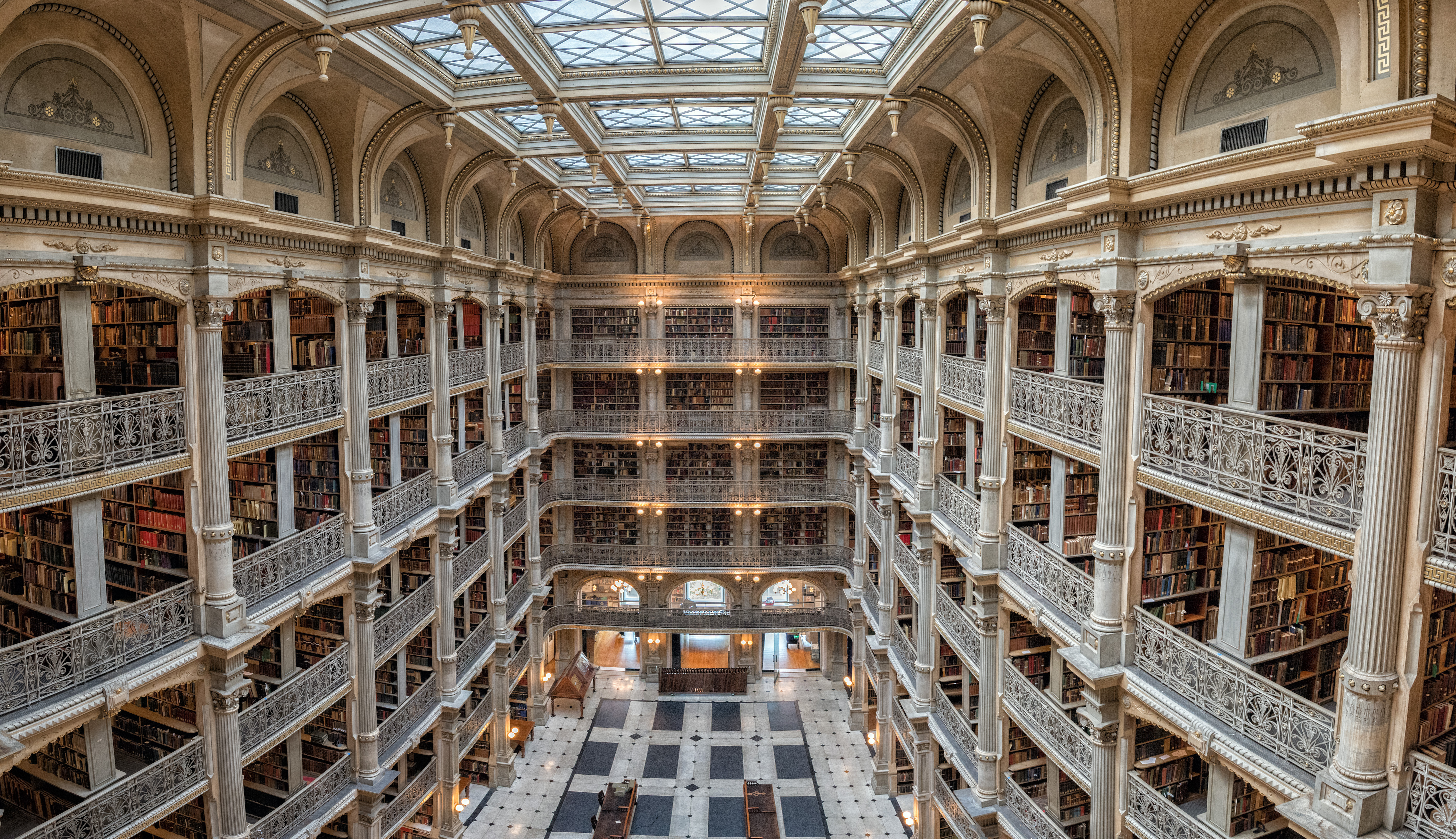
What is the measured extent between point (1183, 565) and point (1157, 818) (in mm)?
2116

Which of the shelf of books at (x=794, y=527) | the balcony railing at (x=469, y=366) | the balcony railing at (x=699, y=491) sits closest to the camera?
the balcony railing at (x=469, y=366)

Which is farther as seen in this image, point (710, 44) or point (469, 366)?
point (469, 366)

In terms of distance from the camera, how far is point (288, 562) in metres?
8.20

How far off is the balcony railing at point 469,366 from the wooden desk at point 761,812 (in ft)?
26.5

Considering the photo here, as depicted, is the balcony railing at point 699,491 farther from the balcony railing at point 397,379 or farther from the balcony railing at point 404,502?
the balcony railing at point 397,379

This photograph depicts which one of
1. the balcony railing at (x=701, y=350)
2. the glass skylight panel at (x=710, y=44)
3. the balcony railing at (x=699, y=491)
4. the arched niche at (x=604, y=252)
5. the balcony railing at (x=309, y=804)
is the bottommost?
the balcony railing at (x=309, y=804)

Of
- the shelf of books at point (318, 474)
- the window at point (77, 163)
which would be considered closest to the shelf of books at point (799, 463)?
the shelf of books at point (318, 474)

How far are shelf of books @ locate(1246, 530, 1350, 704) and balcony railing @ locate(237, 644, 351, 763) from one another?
8.70 m

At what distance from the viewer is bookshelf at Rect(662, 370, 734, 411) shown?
17844 millimetres

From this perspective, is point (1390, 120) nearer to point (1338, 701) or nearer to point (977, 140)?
point (1338, 701)

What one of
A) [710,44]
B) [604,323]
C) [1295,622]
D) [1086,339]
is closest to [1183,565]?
[1295,622]

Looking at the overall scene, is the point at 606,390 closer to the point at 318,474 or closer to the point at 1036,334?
the point at 318,474

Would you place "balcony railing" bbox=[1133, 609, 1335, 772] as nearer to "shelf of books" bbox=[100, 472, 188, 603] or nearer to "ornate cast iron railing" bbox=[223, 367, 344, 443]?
"ornate cast iron railing" bbox=[223, 367, 344, 443]

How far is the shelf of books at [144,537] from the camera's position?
7762 millimetres
